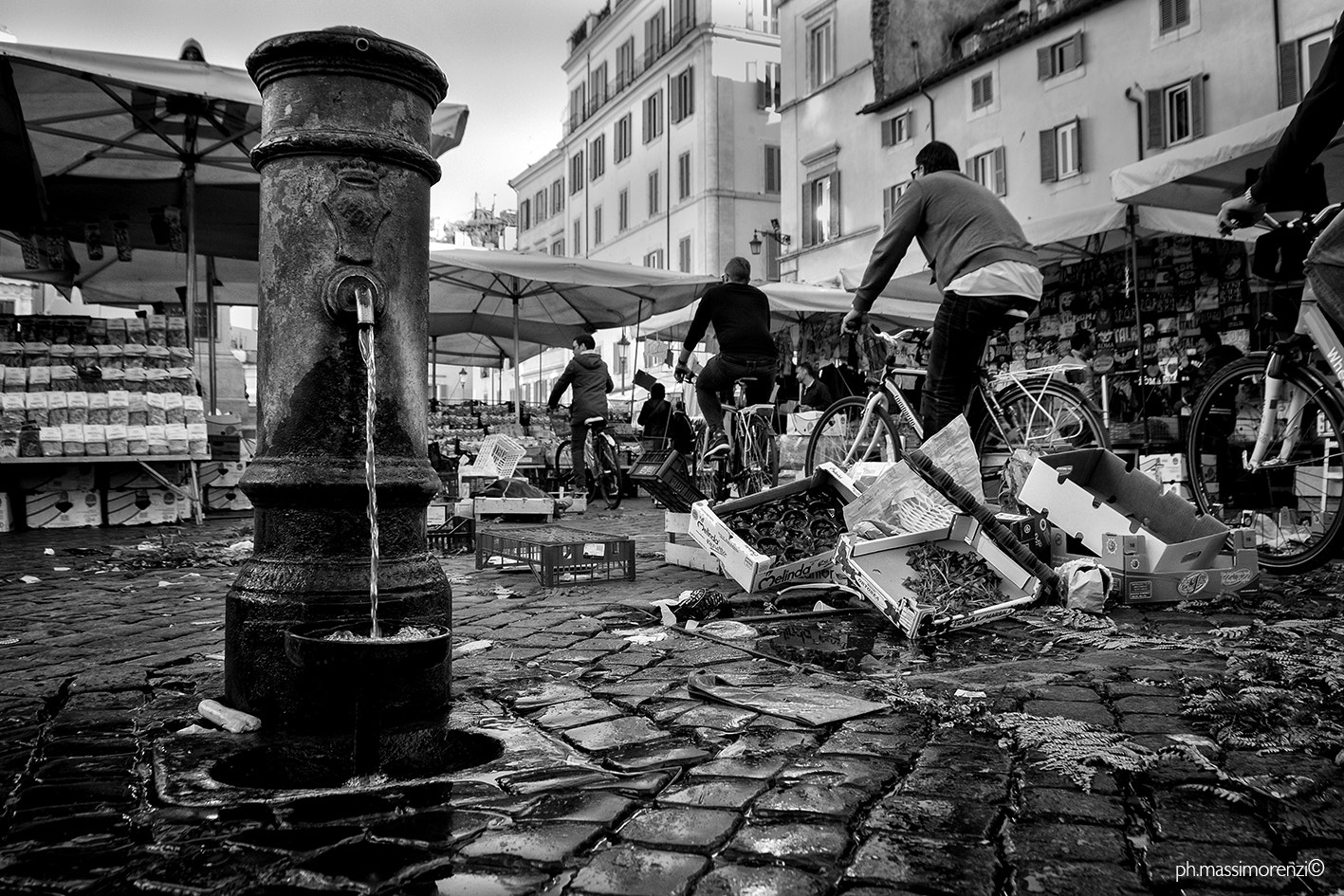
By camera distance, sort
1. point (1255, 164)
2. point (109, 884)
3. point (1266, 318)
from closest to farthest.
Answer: point (109, 884)
point (1266, 318)
point (1255, 164)

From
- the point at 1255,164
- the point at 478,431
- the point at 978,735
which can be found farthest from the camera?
the point at 478,431

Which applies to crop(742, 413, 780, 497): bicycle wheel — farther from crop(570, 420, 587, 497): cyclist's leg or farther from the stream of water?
the stream of water

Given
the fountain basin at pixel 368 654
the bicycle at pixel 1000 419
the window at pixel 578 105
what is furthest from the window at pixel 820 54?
the fountain basin at pixel 368 654

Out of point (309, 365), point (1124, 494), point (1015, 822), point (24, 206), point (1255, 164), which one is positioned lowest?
point (1015, 822)

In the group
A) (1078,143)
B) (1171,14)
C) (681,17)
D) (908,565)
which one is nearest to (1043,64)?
(1078,143)

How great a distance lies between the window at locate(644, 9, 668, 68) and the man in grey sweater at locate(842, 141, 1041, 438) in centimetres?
3689

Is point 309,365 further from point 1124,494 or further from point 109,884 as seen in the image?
point 1124,494

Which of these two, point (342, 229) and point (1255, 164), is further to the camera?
point (1255, 164)

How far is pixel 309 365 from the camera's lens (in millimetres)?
2889

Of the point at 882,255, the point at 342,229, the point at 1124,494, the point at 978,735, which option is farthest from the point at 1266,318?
the point at 342,229

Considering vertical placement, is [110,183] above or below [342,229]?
above

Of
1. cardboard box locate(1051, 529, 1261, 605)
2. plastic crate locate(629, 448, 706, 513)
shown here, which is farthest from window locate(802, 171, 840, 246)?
cardboard box locate(1051, 529, 1261, 605)

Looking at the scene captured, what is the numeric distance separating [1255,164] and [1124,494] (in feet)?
14.8

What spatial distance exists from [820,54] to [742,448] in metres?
21.1
